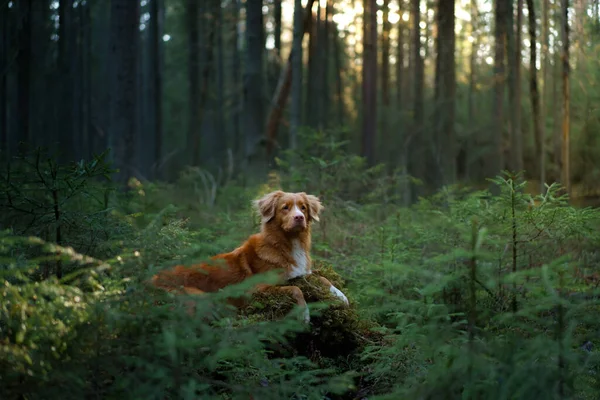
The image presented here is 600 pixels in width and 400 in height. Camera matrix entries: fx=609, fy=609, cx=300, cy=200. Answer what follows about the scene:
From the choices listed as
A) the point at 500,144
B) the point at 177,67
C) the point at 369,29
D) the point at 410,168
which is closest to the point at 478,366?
the point at 500,144

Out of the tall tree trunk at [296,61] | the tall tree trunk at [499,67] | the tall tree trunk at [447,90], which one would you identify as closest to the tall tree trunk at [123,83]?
the tall tree trunk at [296,61]

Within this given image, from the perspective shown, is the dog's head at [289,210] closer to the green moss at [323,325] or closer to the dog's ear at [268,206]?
the dog's ear at [268,206]

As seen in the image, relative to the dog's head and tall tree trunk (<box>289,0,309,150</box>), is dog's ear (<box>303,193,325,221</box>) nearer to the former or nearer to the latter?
the dog's head

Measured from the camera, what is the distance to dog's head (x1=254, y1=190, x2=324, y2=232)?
6355 mm

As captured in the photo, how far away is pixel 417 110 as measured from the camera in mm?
26375

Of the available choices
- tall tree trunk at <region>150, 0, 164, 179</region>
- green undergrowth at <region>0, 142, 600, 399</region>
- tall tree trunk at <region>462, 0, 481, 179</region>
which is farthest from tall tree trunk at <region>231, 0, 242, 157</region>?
green undergrowth at <region>0, 142, 600, 399</region>

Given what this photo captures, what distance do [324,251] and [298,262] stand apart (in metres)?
3.26

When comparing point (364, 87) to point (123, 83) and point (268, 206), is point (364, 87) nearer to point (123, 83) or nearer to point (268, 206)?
point (123, 83)

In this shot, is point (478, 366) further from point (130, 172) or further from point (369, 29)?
point (369, 29)

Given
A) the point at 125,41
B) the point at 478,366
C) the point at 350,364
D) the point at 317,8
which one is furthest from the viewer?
the point at 317,8

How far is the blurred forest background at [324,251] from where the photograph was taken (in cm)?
348

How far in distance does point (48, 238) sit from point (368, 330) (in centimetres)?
330

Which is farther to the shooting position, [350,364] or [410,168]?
[410,168]

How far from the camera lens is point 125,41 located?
14.7 m
